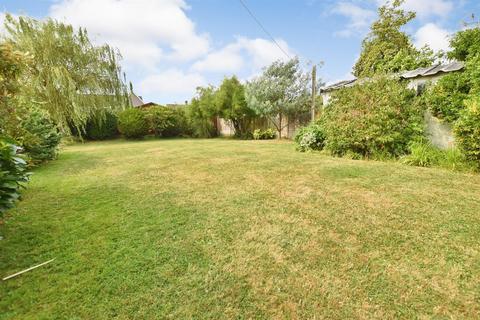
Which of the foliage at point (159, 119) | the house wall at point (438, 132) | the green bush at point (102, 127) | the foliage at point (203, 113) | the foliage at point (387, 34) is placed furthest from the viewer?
the foliage at point (159, 119)

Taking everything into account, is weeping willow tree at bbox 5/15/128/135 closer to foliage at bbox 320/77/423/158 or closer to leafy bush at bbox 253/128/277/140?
leafy bush at bbox 253/128/277/140

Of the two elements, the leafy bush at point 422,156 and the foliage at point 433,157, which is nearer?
the foliage at point 433,157

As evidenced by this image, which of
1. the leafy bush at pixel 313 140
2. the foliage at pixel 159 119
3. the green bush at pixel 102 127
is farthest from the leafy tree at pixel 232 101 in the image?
the green bush at pixel 102 127

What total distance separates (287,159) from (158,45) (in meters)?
8.90

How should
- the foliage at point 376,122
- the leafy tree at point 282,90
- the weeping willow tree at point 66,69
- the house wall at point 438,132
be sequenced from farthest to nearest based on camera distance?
the leafy tree at point 282,90, the weeping willow tree at point 66,69, the foliage at point 376,122, the house wall at point 438,132

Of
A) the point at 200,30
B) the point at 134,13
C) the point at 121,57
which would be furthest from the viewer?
the point at 121,57

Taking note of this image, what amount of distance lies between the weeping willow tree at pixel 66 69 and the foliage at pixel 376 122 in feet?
42.5

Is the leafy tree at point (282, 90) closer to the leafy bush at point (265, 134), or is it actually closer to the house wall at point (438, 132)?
the leafy bush at point (265, 134)

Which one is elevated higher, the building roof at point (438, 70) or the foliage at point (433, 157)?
the building roof at point (438, 70)

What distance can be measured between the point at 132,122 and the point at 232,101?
6951 millimetres

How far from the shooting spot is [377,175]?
4648 mm

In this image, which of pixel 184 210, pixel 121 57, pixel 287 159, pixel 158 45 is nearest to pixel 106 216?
pixel 184 210

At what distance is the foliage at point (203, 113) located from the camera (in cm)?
1566

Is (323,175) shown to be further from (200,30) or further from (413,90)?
(200,30)
